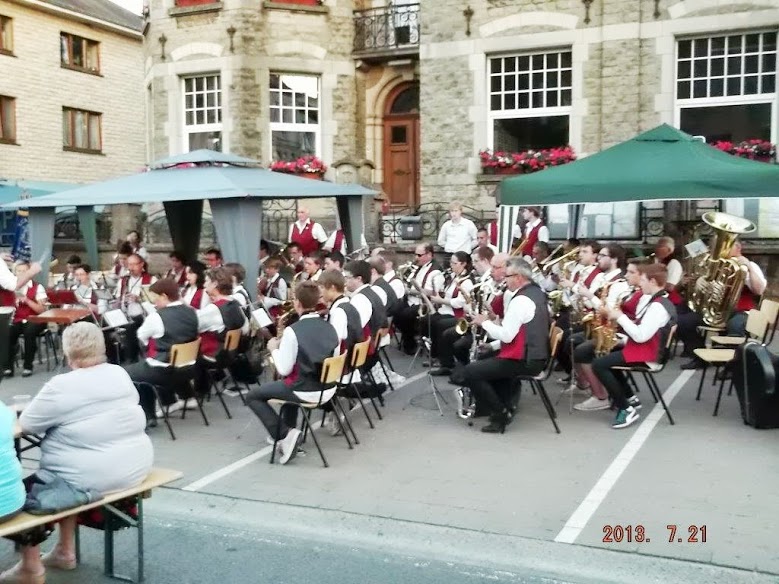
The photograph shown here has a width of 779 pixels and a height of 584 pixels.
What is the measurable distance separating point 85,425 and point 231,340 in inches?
170

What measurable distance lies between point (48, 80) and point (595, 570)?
1020 inches

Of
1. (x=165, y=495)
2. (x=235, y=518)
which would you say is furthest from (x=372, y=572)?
(x=165, y=495)

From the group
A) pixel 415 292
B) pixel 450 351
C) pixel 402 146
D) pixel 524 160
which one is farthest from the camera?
pixel 402 146

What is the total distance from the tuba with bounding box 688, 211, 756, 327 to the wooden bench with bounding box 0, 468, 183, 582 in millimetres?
6593

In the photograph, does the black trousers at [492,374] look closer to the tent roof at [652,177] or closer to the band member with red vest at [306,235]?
the tent roof at [652,177]

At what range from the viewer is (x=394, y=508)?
592 cm

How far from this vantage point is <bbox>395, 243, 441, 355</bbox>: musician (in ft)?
35.9

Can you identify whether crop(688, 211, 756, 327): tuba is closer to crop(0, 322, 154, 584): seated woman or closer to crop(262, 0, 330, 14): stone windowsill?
crop(0, 322, 154, 584): seated woman

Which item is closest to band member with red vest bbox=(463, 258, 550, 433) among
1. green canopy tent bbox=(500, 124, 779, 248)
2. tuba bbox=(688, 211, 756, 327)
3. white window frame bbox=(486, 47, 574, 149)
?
green canopy tent bbox=(500, 124, 779, 248)

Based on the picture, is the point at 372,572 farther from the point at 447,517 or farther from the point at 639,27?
the point at 639,27

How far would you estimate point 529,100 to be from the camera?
16875 mm

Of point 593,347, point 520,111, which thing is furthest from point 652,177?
point 520,111

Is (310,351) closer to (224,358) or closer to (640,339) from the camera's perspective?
(224,358)

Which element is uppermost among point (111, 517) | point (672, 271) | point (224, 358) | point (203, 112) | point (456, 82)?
point (456, 82)
